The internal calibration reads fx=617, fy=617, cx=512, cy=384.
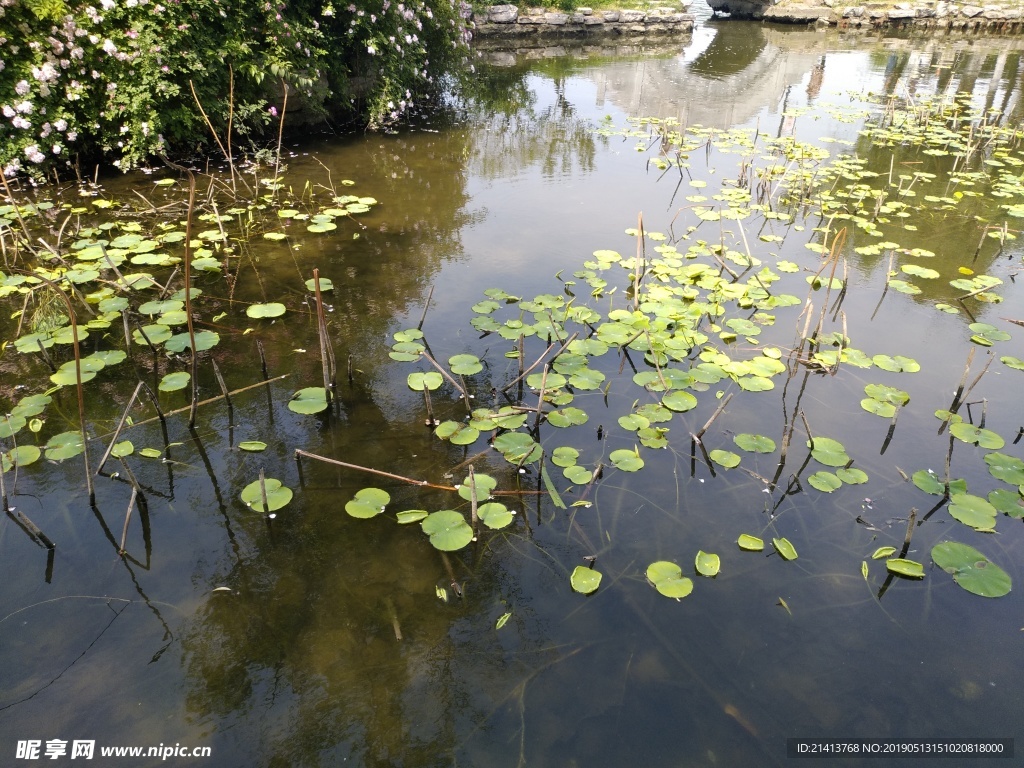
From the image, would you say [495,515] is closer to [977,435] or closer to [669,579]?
[669,579]

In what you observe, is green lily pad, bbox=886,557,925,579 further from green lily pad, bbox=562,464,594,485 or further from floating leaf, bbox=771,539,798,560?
green lily pad, bbox=562,464,594,485

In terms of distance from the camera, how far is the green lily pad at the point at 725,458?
2.77 m

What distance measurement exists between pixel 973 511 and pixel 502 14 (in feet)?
50.5

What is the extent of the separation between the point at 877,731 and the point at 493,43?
1555 cm

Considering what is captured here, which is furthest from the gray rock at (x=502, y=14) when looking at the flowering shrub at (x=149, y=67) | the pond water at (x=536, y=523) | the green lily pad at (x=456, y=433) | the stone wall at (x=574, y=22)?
the green lily pad at (x=456, y=433)

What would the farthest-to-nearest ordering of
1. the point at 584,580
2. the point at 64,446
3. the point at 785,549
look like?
the point at 64,446
the point at 785,549
the point at 584,580

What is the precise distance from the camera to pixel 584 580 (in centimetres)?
224

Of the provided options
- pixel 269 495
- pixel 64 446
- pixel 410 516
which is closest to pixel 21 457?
pixel 64 446

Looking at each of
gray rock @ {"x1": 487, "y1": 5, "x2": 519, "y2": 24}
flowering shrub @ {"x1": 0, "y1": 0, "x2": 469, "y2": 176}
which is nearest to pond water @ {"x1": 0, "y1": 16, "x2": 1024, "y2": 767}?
flowering shrub @ {"x1": 0, "y1": 0, "x2": 469, "y2": 176}

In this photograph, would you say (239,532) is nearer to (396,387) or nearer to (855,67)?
(396,387)

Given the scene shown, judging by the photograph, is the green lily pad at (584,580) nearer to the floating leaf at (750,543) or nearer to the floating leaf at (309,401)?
the floating leaf at (750,543)

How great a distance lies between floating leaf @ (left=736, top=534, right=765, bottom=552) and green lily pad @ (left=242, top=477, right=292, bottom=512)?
1818 mm

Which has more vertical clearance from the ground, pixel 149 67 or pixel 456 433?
pixel 149 67

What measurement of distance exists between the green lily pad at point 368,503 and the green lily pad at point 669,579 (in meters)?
1.09
